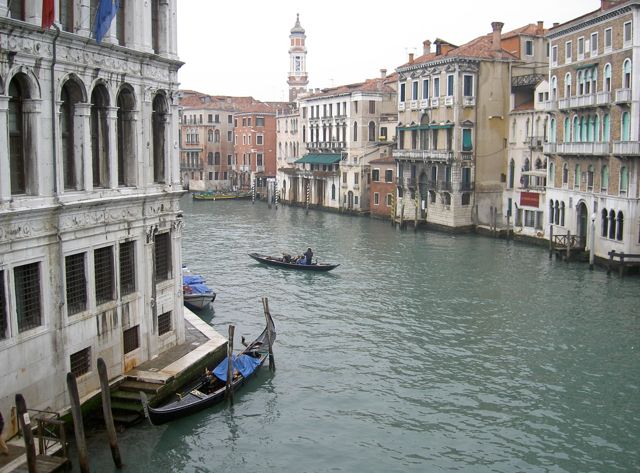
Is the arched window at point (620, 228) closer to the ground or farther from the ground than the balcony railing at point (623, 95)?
closer to the ground

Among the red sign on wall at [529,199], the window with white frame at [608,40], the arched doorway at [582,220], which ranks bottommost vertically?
the arched doorway at [582,220]

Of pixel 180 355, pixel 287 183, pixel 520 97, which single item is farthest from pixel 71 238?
pixel 287 183

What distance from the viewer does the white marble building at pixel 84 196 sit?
1165 cm

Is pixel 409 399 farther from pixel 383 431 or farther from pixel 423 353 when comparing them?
pixel 423 353

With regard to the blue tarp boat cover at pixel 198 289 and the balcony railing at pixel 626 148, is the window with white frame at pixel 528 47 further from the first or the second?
the blue tarp boat cover at pixel 198 289

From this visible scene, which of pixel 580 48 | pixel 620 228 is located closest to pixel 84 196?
pixel 620 228

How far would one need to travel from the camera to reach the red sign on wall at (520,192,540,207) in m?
38.3

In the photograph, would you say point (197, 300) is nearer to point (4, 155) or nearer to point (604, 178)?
point (4, 155)

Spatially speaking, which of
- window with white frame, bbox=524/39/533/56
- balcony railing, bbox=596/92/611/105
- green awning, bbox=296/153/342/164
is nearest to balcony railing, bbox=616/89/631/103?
balcony railing, bbox=596/92/611/105

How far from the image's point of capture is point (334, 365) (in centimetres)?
1797

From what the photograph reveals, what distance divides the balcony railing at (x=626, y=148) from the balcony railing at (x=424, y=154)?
14417mm

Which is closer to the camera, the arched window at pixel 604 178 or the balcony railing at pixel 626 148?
the balcony railing at pixel 626 148

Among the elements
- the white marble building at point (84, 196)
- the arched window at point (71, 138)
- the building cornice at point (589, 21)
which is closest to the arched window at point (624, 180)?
the building cornice at point (589, 21)

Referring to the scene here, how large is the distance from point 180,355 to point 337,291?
451 inches
